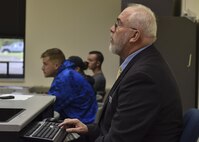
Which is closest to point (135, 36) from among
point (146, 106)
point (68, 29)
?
point (146, 106)

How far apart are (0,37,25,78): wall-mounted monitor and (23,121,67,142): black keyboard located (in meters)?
3.78

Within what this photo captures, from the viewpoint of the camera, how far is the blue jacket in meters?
3.06

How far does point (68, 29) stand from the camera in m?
5.71

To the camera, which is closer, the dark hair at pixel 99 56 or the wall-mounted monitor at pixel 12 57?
the dark hair at pixel 99 56

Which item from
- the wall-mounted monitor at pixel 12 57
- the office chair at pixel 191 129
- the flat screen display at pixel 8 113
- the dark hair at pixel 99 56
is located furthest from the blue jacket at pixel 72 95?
the wall-mounted monitor at pixel 12 57

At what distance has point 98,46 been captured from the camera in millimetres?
5691

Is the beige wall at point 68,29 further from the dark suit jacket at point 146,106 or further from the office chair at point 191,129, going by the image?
the office chair at point 191,129

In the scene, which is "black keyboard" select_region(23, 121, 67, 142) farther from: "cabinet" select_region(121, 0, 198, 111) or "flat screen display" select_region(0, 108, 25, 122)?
"cabinet" select_region(121, 0, 198, 111)

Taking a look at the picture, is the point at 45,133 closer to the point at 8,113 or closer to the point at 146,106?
the point at 8,113

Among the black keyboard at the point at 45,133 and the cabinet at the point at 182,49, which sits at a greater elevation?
the cabinet at the point at 182,49

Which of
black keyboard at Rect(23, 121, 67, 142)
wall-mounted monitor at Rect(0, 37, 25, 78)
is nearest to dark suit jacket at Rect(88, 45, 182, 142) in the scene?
black keyboard at Rect(23, 121, 67, 142)

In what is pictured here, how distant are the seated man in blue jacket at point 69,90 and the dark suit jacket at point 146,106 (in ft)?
4.32

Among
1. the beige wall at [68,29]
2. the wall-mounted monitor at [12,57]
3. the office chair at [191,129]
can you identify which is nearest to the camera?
the office chair at [191,129]

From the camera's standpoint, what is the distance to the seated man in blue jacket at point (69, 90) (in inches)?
121
